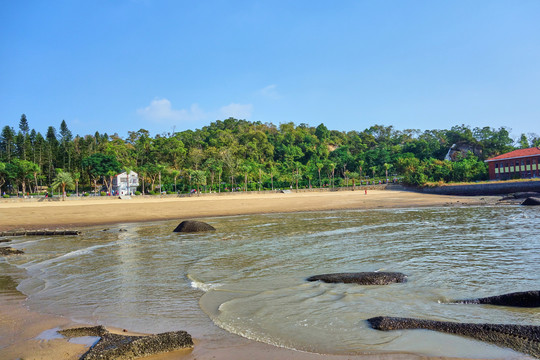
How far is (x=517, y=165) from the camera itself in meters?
64.1

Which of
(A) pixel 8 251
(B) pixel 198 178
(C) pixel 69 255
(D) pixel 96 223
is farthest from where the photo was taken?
(B) pixel 198 178

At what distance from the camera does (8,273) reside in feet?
35.6

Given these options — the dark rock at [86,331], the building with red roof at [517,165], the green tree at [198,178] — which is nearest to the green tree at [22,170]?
the green tree at [198,178]

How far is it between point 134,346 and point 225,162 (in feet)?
261

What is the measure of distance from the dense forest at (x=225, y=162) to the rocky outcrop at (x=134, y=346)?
64262mm

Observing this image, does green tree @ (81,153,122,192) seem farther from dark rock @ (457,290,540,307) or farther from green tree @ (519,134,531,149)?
green tree @ (519,134,531,149)

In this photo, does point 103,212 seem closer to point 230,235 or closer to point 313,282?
point 230,235

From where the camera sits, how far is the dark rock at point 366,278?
8492 millimetres

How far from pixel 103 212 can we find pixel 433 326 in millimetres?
34780

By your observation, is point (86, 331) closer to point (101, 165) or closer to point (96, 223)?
point (96, 223)

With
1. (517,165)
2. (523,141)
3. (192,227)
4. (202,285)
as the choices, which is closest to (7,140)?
(192,227)

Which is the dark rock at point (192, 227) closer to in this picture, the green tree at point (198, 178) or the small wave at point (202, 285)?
the small wave at point (202, 285)

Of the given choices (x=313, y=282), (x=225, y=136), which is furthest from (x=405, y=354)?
(x=225, y=136)

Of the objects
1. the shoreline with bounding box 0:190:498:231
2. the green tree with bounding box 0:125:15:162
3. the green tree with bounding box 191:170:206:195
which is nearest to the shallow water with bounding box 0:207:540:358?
the shoreline with bounding box 0:190:498:231
